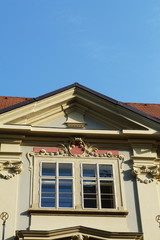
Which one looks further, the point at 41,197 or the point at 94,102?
the point at 94,102

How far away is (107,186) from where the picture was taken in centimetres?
1538

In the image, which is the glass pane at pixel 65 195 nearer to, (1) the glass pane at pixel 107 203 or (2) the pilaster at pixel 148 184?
(1) the glass pane at pixel 107 203

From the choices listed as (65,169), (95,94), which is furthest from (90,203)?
(95,94)

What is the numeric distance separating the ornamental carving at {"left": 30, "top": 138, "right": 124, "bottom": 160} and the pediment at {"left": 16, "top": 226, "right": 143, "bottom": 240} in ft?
9.35

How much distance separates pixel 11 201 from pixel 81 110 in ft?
14.3

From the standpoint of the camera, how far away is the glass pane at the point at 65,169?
1545cm

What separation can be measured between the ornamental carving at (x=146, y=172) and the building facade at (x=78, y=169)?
0.11 feet

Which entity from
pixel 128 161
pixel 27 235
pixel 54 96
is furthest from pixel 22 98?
pixel 27 235

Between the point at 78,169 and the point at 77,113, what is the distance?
2447 millimetres

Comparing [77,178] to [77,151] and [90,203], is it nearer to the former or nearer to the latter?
[90,203]

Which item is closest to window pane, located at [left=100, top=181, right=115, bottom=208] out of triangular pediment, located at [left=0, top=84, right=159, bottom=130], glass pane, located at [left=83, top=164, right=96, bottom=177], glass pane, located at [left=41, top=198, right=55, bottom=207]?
glass pane, located at [left=83, top=164, right=96, bottom=177]

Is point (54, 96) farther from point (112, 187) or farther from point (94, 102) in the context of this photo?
point (112, 187)

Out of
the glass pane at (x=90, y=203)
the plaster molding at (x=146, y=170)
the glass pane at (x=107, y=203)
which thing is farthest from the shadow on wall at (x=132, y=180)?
the glass pane at (x=90, y=203)

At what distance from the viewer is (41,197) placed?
14.8m
